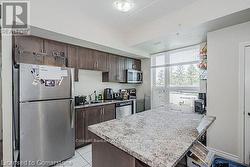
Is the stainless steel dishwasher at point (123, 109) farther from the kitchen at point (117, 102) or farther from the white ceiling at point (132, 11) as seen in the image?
the white ceiling at point (132, 11)

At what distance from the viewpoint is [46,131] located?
2.22 m

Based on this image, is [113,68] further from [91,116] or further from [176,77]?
[176,77]

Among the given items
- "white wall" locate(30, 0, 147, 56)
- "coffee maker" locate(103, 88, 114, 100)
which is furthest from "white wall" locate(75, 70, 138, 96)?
"white wall" locate(30, 0, 147, 56)

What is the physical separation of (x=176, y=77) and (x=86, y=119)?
2788 mm

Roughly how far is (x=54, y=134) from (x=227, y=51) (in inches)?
137

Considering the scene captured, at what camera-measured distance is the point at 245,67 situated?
2.35 meters

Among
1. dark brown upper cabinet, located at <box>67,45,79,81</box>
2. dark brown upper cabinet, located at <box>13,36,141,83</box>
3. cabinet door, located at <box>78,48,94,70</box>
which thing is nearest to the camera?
dark brown upper cabinet, located at <box>13,36,141,83</box>

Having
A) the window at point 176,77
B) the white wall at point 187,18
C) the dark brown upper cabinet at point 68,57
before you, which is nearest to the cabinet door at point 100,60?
the dark brown upper cabinet at point 68,57

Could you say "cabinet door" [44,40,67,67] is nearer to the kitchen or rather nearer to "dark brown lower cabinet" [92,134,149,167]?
the kitchen

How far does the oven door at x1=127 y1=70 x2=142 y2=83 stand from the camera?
4367 millimetres

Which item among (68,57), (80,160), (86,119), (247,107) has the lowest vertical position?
(80,160)

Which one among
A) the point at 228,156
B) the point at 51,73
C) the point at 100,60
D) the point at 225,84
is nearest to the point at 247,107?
the point at 225,84

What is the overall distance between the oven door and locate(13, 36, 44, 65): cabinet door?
2.48 metres

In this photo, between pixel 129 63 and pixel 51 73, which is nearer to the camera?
pixel 51 73
